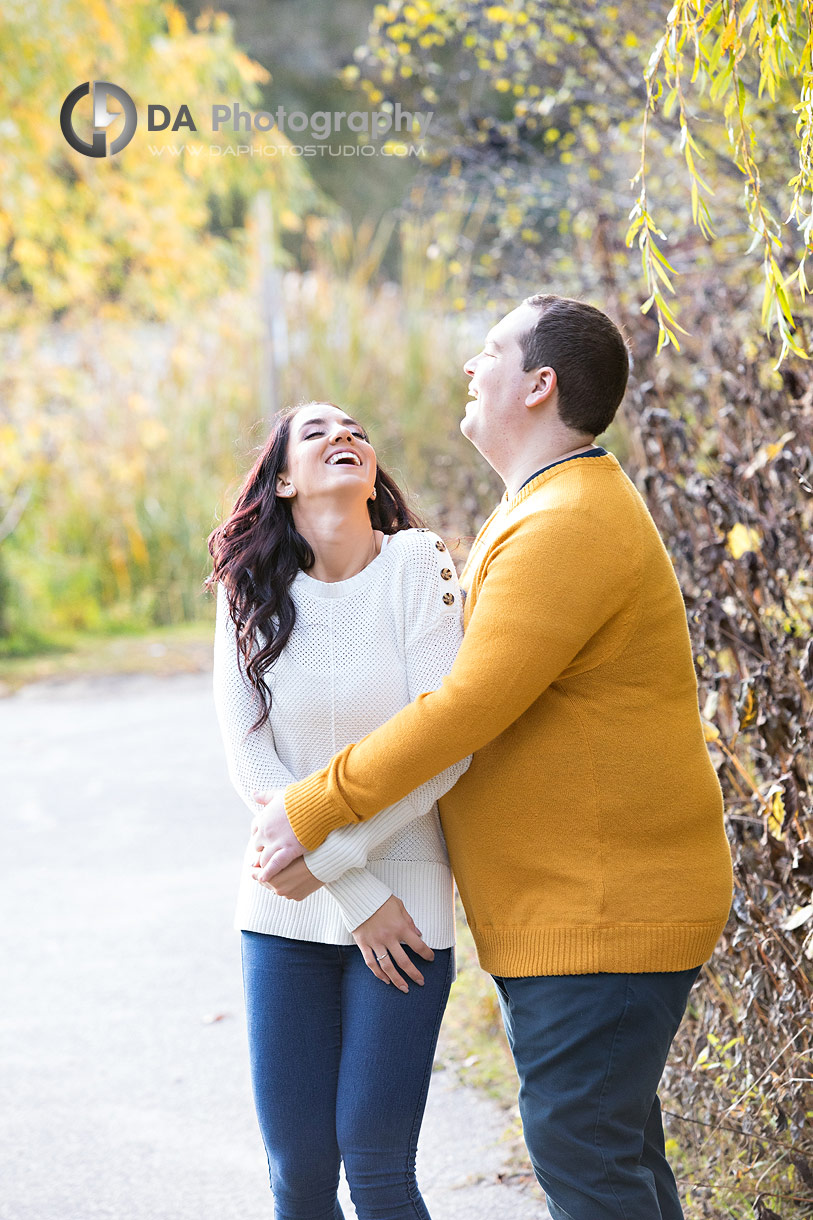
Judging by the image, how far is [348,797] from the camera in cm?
175

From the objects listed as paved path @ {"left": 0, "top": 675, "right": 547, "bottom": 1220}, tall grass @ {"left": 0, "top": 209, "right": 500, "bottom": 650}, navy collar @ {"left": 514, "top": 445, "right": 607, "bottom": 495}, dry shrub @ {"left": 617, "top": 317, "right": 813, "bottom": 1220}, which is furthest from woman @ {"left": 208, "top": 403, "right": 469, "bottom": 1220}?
tall grass @ {"left": 0, "top": 209, "right": 500, "bottom": 650}

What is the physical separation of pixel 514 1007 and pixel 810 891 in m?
0.89

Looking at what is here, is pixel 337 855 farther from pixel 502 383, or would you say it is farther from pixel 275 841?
pixel 502 383

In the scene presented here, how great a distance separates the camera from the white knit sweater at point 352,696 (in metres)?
1.92

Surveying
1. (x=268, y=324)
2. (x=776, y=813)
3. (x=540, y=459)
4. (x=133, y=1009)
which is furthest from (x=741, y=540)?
(x=268, y=324)

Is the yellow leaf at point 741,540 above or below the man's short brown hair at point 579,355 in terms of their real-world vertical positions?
below

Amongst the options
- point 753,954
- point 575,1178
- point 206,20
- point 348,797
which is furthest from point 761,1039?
point 206,20

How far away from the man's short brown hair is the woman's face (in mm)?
365

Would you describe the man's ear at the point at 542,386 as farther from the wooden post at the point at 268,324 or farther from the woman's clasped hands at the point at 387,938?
the wooden post at the point at 268,324

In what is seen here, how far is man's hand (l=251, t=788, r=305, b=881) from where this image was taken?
1795mm

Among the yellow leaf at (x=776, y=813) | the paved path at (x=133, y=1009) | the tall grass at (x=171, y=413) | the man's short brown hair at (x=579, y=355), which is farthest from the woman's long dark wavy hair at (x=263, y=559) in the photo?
the tall grass at (x=171, y=413)

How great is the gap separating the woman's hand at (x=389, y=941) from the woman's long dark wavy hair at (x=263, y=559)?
360mm

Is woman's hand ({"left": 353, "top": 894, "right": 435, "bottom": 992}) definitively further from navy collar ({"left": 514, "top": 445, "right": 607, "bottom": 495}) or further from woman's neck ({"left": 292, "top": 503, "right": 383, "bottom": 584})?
navy collar ({"left": 514, "top": 445, "right": 607, "bottom": 495})

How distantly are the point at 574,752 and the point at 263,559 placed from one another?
0.62 metres
